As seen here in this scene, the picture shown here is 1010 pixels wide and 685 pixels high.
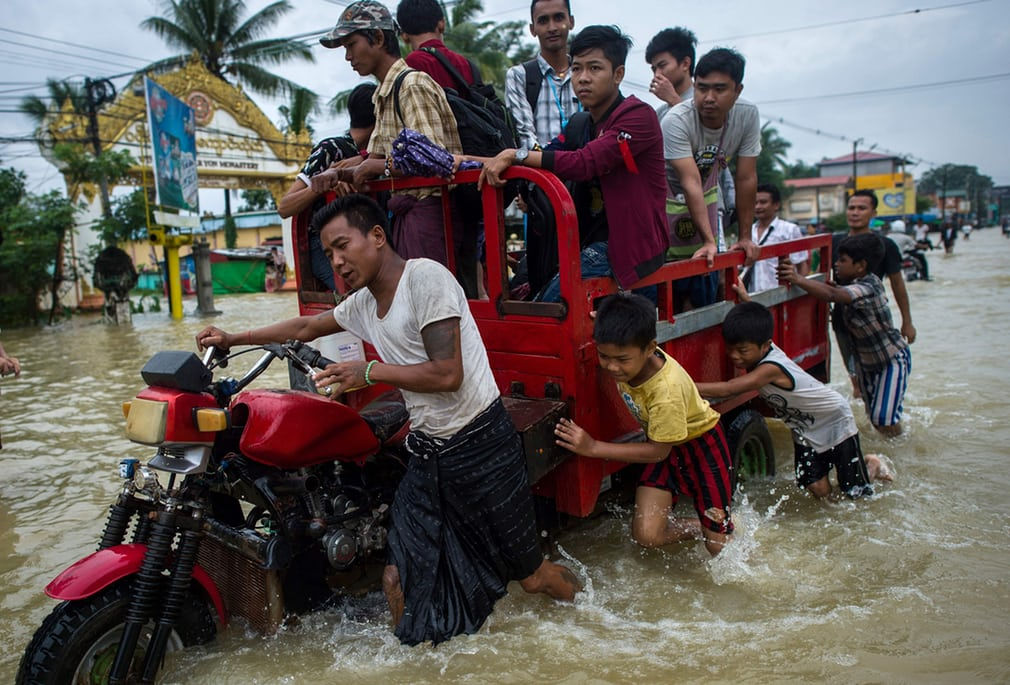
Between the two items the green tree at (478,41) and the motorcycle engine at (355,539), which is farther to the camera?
the green tree at (478,41)

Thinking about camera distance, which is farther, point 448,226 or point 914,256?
point 914,256

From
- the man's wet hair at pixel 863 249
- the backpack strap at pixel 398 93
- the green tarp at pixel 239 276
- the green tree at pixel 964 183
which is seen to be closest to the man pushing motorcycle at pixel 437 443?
the backpack strap at pixel 398 93

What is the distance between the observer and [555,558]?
3682 mm

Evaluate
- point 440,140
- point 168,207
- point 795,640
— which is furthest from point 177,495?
point 168,207

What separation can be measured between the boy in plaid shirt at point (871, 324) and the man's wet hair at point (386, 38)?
3100 mm

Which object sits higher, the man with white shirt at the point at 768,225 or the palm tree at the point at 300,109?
the palm tree at the point at 300,109

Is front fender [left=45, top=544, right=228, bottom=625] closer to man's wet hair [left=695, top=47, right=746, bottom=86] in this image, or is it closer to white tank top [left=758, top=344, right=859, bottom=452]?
white tank top [left=758, top=344, right=859, bottom=452]

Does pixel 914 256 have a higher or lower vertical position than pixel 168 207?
lower

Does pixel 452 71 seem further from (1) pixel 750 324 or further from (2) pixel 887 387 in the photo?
(2) pixel 887 387

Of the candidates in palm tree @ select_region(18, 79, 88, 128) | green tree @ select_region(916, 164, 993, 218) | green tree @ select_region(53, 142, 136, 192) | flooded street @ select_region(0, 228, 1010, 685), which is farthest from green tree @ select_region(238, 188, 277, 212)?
green tree @ select_region(916, 164, 993, 218)

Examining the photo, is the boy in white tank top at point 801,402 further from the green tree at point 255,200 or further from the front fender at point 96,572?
the green tree at point 255,200

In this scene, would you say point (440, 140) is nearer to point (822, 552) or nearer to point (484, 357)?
point (484, 357)

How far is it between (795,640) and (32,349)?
512 inches

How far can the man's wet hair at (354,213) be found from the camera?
258 centimetres
